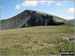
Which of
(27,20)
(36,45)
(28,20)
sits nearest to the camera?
(36,45)

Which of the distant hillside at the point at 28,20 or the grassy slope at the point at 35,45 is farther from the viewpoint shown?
the distant hillside at the point at 28,20

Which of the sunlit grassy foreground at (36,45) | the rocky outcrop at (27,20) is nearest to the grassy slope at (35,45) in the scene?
the sunlit grassy foreground at (36,45)

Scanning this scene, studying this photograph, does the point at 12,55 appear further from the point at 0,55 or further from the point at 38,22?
the point at 38,22

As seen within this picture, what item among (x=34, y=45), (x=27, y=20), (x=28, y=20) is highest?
(x=34, y=45)

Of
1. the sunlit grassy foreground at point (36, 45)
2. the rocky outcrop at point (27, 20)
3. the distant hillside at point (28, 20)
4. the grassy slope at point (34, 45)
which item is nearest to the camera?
the sunlit grassy foreground at point (36, 45)

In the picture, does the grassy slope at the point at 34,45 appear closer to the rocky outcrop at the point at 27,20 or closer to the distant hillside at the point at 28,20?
the rocky outcrop at the point at 27,20

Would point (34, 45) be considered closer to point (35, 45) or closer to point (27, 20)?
point (35, 45)

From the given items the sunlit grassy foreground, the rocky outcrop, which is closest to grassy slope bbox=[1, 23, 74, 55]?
the sunlit grassy foreground

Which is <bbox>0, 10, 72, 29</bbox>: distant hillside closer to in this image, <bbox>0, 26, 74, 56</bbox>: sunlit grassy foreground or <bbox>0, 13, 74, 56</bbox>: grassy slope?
<bbox>0, 13, 74, 56</bbox>: grassy slope

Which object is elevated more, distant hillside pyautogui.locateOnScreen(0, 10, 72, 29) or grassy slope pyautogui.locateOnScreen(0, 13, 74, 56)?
grassy slope pyautogui.locateOnScreen(0, 13, 74, 56)

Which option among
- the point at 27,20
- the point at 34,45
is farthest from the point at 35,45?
the point at 27,20

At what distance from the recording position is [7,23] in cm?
18475

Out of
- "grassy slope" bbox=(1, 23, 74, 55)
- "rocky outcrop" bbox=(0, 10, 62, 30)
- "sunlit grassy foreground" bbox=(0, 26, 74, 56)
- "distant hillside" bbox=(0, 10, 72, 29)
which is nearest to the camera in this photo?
"sunlit grassy foreground" bbox=(0, 26, 74, 56)

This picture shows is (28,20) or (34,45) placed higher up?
(34,45)
